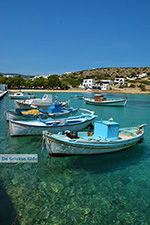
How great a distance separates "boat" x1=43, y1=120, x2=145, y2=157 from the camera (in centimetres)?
1257

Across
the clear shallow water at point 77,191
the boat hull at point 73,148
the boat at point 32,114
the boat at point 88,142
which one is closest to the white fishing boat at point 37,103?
the boat at point 32,114

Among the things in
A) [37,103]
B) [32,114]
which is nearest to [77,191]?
[32,114]

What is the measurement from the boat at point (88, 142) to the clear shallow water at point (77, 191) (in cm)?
66

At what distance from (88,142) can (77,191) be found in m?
4.08

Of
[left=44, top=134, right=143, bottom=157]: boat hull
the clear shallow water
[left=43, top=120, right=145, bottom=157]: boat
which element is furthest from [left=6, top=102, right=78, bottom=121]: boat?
[left=44, top=134, right=143, bottom=157]: boat hull

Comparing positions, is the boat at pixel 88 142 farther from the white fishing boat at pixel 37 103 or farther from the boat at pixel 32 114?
the white fishing boat at pixel 37 103

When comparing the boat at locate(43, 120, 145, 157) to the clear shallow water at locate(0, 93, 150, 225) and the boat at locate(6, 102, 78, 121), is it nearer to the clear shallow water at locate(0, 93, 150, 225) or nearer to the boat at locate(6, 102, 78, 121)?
the clear shallow water at locate(0, 93, 150, 225)

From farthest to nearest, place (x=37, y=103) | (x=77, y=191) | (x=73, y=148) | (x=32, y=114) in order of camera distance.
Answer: (x=37, y=103) < (x=32, y=114) < (x=73, y=148) < (x=77, y=191)

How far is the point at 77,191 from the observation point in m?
9.51

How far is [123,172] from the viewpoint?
39.0 ft

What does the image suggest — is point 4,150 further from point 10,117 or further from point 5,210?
point 10,117

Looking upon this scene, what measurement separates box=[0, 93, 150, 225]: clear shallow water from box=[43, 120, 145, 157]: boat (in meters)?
0.66

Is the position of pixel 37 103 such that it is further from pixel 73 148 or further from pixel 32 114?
pixel 73 148

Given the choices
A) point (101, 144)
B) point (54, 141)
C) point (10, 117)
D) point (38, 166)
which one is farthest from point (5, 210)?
point (10, 117)
